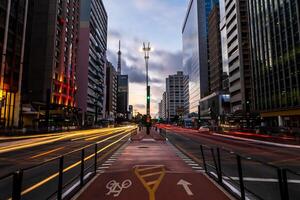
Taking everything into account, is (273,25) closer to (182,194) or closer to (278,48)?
(278,48)

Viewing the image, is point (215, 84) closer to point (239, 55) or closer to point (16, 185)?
point (239, 55)

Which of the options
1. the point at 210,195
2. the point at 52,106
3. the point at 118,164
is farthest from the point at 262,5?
the point at 210,195

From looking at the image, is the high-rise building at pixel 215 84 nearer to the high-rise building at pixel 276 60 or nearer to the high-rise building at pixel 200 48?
the high-rise building at pixel 200 48

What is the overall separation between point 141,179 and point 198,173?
8.77 ft

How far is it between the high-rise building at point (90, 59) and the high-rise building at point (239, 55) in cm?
5878

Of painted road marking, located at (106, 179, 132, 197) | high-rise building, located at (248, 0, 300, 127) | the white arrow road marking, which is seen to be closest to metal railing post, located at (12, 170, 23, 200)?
painted road marking, located at (106, 179, 132, 197)

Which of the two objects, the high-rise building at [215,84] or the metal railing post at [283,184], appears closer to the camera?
the metal railing post at [283,184]

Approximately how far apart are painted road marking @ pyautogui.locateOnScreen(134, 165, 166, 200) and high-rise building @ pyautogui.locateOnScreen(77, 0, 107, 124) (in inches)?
4536

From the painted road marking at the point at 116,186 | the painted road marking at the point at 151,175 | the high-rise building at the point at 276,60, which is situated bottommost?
the painted road marking at the point at 116,186

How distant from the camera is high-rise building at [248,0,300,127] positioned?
192ft

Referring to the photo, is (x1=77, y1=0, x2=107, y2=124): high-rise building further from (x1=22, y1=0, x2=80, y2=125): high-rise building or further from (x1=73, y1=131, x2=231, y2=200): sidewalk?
(x1=73, y1=131, x2=231, y2=200): sidewalk

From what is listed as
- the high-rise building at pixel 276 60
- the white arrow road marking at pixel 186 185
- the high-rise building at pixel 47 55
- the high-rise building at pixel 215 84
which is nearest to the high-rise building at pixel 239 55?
the high-rise building at pixel 215 84

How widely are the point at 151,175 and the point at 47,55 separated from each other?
8841 cm

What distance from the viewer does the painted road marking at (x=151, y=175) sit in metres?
9.59
